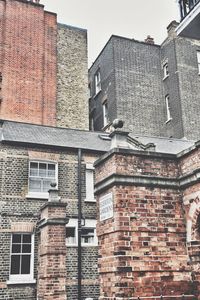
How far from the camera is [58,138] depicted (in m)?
18.7

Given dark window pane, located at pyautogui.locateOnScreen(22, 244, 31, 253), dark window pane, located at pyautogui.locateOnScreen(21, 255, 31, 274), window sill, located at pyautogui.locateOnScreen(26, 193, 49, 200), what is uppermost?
window sill, located at pyautogui.locateOnScreen(26, 193, 49, 200)

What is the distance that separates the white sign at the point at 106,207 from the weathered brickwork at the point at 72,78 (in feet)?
66.2

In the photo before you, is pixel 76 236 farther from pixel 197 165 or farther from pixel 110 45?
pixel 110 45

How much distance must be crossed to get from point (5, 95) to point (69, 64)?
5763 mm

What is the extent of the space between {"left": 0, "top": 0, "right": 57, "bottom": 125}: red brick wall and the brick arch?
1950cm

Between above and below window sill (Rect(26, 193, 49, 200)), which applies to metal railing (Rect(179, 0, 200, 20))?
above

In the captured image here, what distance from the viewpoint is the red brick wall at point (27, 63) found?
77.5ft

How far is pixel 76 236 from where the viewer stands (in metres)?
16.4

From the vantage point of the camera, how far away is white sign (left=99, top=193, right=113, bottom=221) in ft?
15.2

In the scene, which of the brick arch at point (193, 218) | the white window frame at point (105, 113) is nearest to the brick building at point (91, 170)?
the brick arch at point (193, 218)

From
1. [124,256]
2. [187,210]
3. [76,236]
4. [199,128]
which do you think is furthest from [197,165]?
[199,128]

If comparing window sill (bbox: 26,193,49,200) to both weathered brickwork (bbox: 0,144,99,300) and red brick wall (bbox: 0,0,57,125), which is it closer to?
weathered brickwork (bbox: 0,144,99,300)

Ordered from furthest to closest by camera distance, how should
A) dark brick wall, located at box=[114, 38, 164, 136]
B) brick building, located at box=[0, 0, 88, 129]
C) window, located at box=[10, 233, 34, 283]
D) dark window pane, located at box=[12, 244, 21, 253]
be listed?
1. dark brick wall, located at box=[114, 38, 164, 136]
2. brick building, located at box=[0, 0, 88, 129]
3. dark window pane, located at box=[12, 244, 21, 253]
4. window, located at box=[10, 233, 34, 283]

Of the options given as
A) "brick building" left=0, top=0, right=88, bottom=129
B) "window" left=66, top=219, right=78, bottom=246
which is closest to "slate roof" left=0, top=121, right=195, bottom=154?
"window" left=66, top=219, right=78, bottom=246
